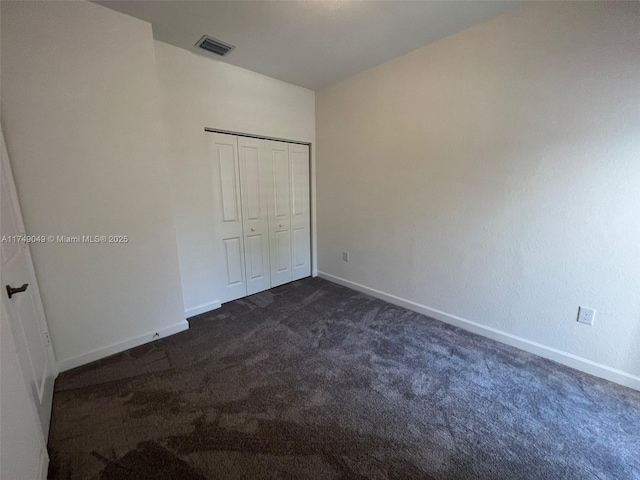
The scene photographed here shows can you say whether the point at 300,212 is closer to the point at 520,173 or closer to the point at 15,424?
the point at 520,173

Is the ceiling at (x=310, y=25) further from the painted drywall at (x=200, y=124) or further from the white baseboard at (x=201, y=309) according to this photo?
the white baseboard at (x=201, y=309)

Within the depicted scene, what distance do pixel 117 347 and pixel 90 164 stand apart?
1.47 metres

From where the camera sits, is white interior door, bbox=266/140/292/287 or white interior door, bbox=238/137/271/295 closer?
white interior door, bbox=238/137/271/295

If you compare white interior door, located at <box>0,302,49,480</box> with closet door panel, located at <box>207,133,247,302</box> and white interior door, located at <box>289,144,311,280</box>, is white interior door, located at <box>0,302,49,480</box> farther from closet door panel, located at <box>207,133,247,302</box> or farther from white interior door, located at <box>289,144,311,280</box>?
white interior door, located at <box>289,144,311,280</box>

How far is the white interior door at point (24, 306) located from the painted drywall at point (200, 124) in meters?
1.06

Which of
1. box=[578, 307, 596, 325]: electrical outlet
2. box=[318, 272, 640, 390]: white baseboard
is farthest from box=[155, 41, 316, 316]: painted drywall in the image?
box=[578, 307, 596, 325]: electrical outlet

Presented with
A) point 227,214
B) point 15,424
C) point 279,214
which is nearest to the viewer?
point 15,424

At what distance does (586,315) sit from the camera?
1.92 metres

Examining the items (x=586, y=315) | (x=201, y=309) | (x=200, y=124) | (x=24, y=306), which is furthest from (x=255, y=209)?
(x=586, y=315)

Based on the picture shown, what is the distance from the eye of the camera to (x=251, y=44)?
7.88 ft

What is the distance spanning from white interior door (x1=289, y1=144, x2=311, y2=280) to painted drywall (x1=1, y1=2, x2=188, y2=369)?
1.66 meters

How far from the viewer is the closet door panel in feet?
9.46

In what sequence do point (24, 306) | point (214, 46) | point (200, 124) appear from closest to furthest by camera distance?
point (24, 306)
point (214, 46)
point (200, 124)

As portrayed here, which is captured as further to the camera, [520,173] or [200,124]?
[200,124]
